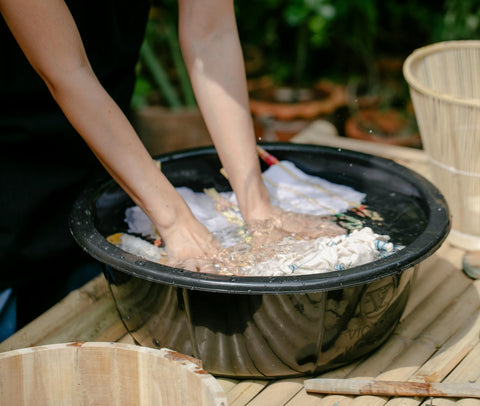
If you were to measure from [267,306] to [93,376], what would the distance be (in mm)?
325

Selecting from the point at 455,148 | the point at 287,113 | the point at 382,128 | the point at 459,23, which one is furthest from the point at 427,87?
the point at 382,128

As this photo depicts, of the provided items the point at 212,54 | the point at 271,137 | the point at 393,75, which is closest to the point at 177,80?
the point at 271,137

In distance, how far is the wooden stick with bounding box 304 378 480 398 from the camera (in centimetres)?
114

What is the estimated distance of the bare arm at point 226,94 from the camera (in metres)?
1.41

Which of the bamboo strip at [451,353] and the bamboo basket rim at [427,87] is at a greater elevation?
the bamboo basket rim at [427,87]

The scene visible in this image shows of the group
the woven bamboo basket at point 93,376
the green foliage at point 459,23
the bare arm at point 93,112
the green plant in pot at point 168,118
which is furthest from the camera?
the green plant in pot at point 168,118

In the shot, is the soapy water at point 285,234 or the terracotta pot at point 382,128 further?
the terracotta pot at point 382,128

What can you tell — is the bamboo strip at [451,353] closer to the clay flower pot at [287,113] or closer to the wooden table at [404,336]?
the wooden table at [404,336]

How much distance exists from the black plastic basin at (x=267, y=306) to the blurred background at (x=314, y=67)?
1.68 m

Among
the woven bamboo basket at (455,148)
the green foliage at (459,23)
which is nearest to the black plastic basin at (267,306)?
the woven bamboo basket at (455,148)

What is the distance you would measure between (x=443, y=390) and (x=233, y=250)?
1.67ft

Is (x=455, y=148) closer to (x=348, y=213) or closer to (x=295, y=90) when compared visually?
(x=348, y=213)

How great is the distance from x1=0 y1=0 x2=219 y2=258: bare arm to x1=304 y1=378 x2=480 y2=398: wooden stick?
0.37m

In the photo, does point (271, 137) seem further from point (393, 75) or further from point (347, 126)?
point (393, 75)
